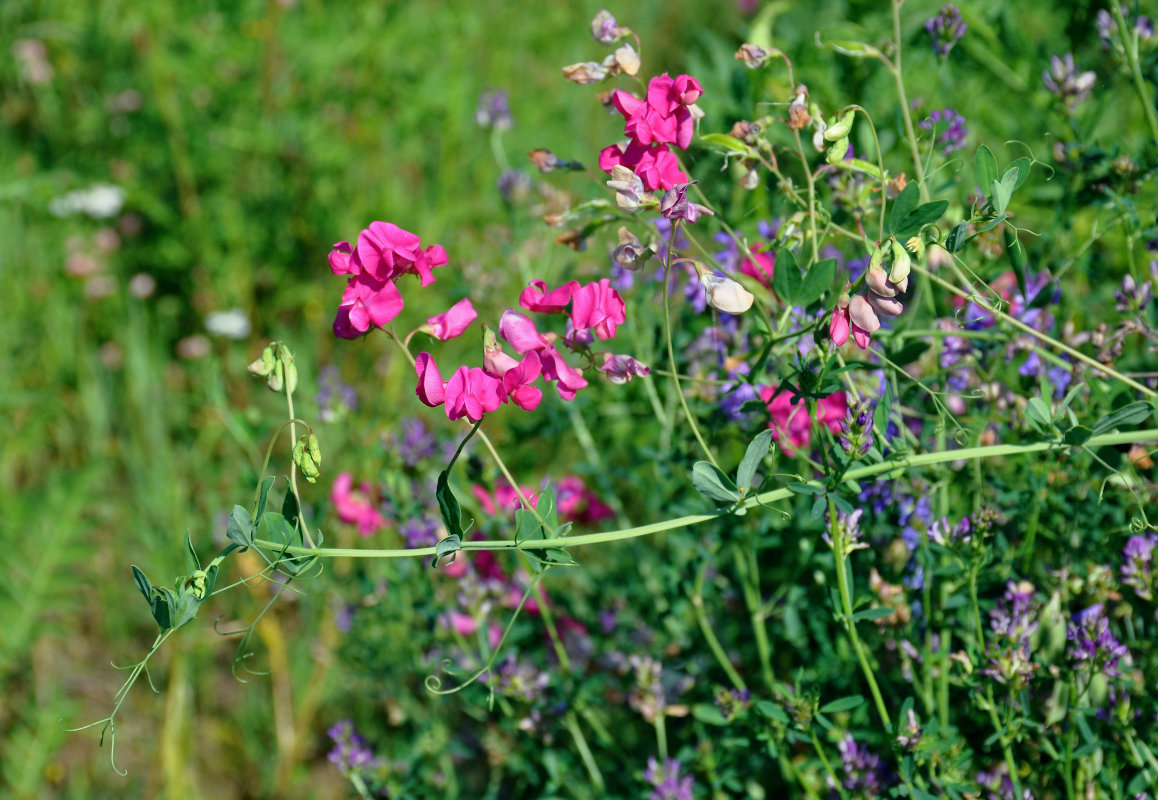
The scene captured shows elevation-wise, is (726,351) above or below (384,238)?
below

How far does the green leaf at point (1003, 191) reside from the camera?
2.39ft

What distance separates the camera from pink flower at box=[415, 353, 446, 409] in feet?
2.47

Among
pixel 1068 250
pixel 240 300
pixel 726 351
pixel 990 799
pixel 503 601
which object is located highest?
pixel 1068 250

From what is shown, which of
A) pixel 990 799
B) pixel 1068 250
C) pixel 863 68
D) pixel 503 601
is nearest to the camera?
pixel 990 799

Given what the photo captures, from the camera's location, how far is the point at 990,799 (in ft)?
3.38

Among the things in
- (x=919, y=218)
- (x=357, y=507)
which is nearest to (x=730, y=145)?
(x=919, y=218)

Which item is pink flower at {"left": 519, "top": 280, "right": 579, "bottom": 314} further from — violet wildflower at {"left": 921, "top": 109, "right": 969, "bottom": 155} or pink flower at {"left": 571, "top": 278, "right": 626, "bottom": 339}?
violet wildflower at {"left": 921, "top": 109, "right": 969, "bottom": 155}

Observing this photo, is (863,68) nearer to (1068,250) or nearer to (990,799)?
(1068,250)

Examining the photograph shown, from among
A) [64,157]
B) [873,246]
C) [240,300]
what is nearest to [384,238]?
[873,246]

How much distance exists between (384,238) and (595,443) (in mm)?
808

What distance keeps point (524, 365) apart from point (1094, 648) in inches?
24.4

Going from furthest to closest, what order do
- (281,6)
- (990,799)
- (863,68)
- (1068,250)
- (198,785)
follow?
(281,6) → (198,785) → (863,68) → (1068,250) → (990,799)

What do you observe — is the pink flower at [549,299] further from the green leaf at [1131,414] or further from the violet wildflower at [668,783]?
the violet wildflower at [668,783]

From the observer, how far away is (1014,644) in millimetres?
926
